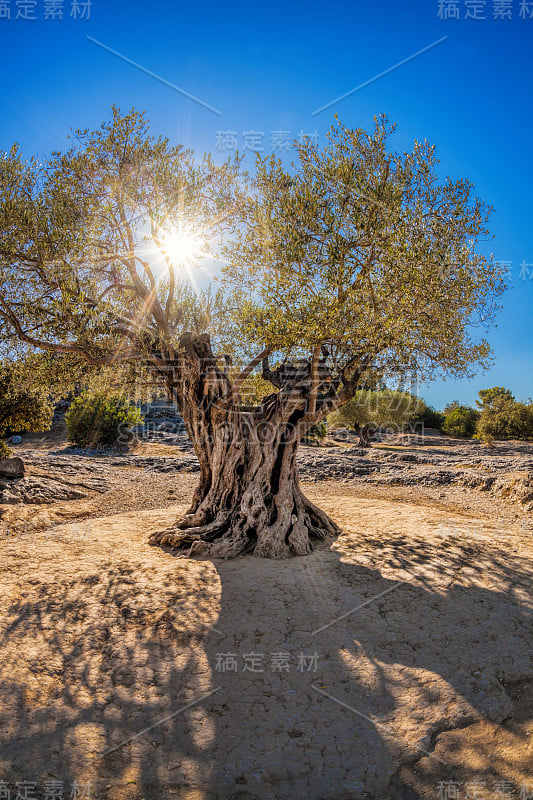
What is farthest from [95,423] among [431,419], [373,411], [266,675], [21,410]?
[431,419]

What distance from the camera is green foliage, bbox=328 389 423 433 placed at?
37719mm

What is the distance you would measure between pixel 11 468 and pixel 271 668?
1311 centimetres

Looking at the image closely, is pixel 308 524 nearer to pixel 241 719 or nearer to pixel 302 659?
pixel 302 659

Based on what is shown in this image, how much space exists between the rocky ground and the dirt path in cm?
2

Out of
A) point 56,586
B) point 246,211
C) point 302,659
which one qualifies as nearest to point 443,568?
point 302,659

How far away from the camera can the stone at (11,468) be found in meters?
14.8

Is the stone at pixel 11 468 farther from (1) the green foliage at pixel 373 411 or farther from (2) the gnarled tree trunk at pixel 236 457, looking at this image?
(1) the green foliage at pixel 373 411

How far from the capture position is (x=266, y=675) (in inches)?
A: 207

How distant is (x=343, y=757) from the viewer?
4.02 metres

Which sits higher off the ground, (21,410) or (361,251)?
(361,251)

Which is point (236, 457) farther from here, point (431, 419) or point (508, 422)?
point (431, 419)

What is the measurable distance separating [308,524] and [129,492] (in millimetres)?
8698

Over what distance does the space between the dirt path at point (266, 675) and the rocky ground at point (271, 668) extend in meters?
0.02

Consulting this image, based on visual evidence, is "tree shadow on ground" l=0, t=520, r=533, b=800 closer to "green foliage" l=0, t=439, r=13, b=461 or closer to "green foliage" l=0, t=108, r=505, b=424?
"green foliage" l=0, t=108, r=505, b=424
